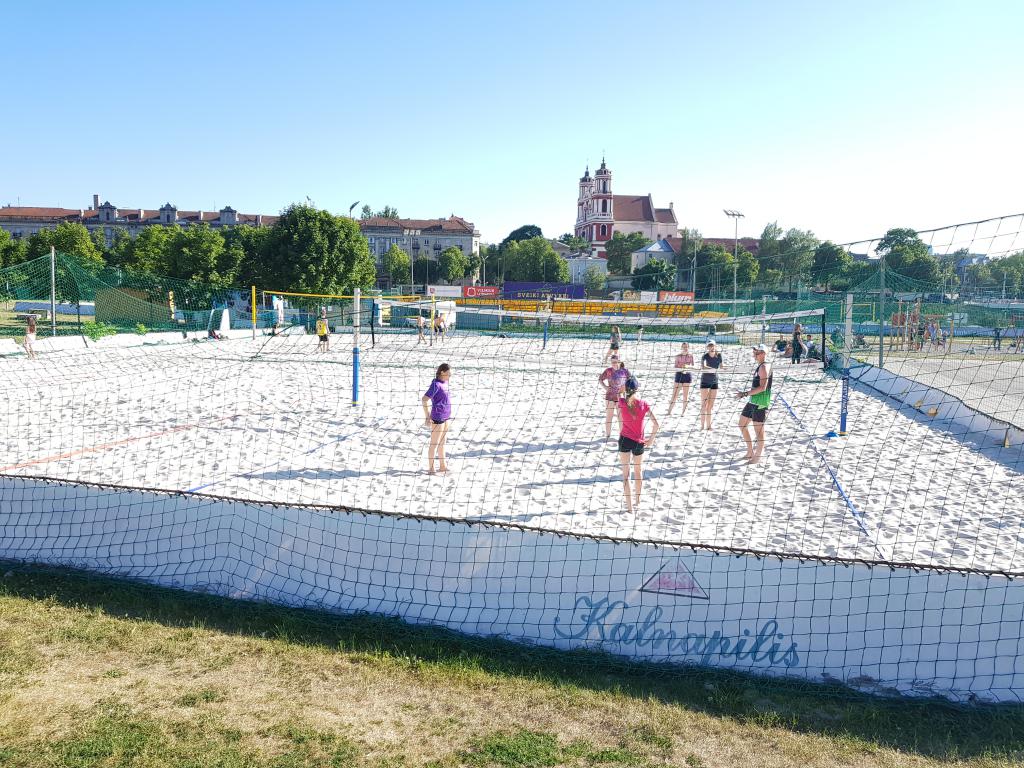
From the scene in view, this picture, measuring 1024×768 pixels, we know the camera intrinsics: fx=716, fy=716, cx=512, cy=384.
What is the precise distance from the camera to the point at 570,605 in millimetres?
4477

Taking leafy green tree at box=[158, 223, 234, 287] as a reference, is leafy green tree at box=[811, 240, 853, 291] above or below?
below

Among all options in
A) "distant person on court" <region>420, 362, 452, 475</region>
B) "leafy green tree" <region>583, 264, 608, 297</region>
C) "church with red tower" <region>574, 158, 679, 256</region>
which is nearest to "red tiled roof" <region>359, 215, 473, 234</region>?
"church with red tower" <region>574, 158, 679, 256</region>

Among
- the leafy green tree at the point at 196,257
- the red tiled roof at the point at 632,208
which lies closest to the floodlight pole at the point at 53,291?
the leafy green tree at the point at 196,257

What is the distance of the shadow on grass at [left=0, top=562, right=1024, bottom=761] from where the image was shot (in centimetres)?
360

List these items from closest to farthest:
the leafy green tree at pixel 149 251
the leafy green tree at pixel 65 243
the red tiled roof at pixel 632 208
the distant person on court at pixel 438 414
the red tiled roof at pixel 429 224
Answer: the distant person on court at pixel 438 414 < the leafy green tree at pixel 149 251 < the leafy green tree at pixel 65 243 < the red tiled roof at pixel 429 224 < the red tiled roof at pixel 632 208

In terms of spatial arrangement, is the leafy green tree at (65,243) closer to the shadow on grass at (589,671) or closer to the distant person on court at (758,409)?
the distant person on court at (758,409)

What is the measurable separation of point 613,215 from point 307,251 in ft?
223

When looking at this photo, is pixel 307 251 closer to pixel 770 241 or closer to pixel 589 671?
pixel 589 671

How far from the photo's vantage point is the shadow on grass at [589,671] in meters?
3.60

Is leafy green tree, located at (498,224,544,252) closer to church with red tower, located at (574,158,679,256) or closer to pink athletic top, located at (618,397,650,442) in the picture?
church with red tower, located at (574,158,679,256)

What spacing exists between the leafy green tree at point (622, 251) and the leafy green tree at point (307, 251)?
4262cm

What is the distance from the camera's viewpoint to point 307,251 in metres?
39.9

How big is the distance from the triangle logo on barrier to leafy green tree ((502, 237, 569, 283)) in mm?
61593

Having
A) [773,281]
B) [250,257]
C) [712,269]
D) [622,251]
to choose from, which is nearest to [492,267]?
[622,251]
